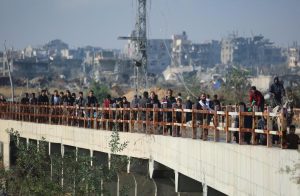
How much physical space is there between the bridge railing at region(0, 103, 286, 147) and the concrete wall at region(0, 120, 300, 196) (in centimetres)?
26

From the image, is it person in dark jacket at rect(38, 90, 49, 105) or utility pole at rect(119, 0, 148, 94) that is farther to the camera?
utility pole at rect(119, 0, 148, 94)

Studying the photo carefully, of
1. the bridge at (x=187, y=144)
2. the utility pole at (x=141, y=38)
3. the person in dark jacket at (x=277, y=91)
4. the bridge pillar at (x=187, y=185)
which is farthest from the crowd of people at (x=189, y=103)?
the utility pole at (x=141, y=38)

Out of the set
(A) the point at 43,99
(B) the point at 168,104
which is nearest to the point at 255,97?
(B) the point at 168,104

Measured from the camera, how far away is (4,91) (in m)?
153

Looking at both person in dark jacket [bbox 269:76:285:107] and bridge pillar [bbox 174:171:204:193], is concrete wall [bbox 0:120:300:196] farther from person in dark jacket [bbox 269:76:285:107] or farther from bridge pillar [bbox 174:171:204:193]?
person in dark jacket [bbox 269:76:285:107]

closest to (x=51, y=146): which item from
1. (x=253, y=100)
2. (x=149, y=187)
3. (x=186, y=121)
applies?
(x=149, y=187)

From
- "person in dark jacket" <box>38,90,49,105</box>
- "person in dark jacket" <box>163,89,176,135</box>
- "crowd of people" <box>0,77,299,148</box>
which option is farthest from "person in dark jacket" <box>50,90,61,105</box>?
"person in dark jacket" <box>163,89,176,135</box>

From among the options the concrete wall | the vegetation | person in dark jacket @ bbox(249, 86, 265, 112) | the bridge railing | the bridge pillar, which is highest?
person in dark jacket @ bbox(249, 86, 265, 112)

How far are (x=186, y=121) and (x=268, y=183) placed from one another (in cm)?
704

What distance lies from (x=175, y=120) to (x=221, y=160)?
173 inches

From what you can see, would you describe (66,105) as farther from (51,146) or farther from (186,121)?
(186,121)

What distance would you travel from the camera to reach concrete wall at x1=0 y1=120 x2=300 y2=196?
16.3m

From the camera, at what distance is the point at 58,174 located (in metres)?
22.5

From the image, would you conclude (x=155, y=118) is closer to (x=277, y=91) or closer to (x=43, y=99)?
(x=277, y=91)
